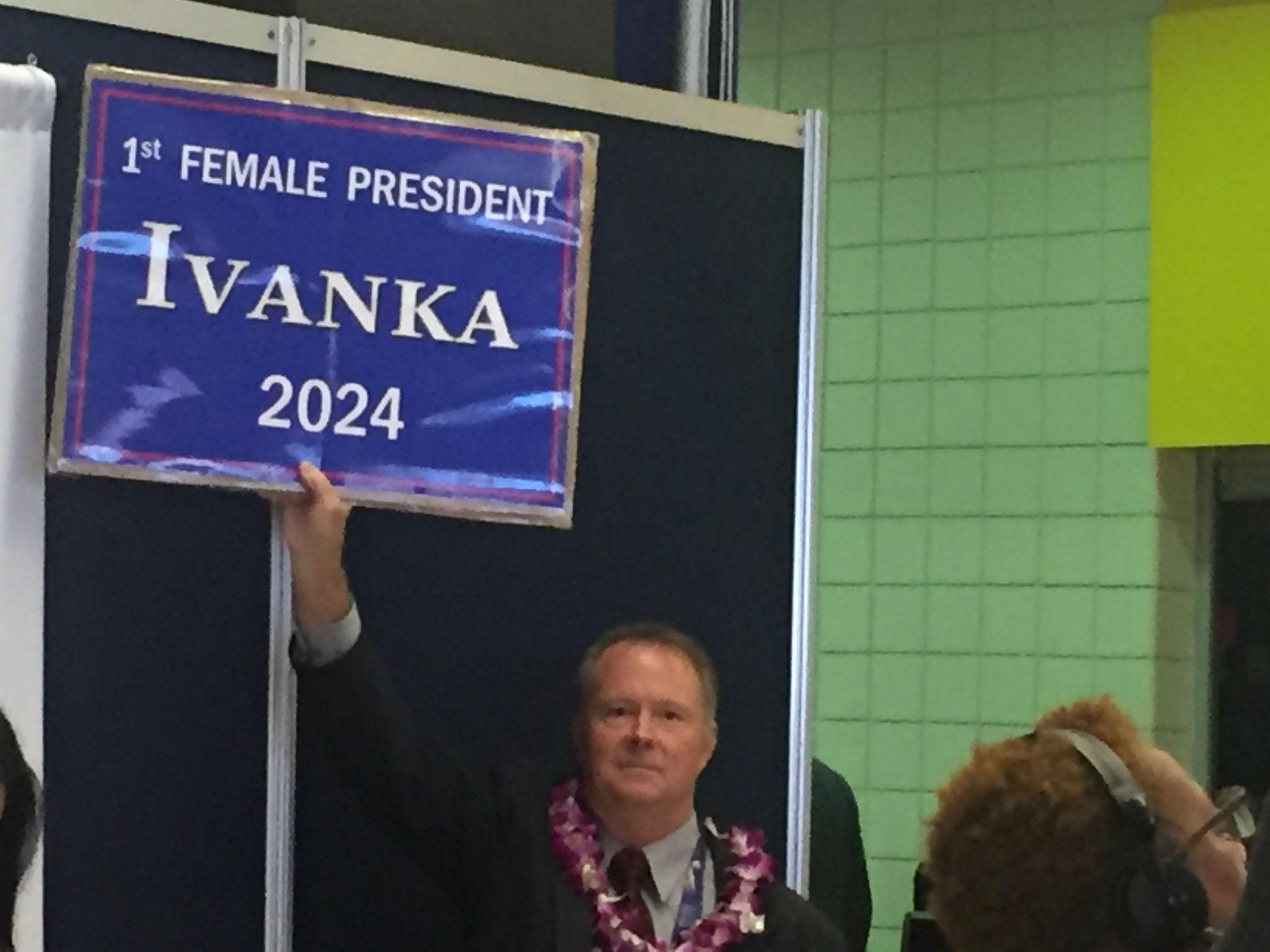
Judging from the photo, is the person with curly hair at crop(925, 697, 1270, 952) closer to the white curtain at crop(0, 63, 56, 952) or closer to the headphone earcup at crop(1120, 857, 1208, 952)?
the headphone earcup at crop(1120, 857, 1208, 952)

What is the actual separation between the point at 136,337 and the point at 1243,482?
10.9 feet

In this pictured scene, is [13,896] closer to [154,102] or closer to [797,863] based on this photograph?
[154,102]

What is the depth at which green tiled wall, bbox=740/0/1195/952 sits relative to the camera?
15.9 ft

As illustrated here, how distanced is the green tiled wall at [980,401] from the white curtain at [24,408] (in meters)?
3.08

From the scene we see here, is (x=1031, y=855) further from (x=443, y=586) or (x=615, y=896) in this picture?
(x=443, y=586)

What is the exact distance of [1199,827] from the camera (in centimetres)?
169

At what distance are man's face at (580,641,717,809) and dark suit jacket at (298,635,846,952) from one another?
80 mm

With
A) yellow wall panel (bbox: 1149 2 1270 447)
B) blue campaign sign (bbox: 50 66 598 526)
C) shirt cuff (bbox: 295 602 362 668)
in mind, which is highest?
yellow wall panel (bbox: 1149 2 1270 447)

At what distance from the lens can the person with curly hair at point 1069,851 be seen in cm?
154

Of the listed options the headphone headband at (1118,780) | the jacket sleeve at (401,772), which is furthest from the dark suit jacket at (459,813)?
the headphone headband at (1118,780)

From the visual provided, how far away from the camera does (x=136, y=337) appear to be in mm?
2180

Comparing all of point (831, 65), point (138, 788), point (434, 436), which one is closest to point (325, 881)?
point (138, 788)

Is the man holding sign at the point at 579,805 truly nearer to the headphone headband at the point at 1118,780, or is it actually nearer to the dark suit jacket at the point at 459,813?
the dark suit jacket at the point at 459,813

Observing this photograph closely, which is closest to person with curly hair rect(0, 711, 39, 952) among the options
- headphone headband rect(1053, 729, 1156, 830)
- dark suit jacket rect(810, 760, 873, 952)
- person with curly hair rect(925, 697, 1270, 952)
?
person with curly hair rect(925, 697, 1270, 952)
